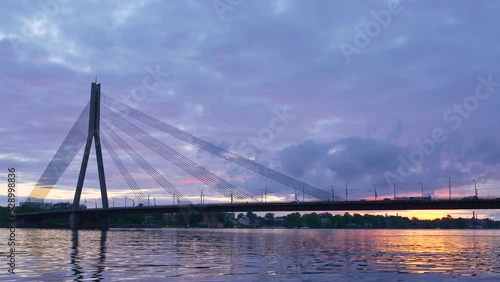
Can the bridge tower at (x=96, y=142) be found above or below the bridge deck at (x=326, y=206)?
above

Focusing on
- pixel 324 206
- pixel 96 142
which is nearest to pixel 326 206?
pixel 324 206

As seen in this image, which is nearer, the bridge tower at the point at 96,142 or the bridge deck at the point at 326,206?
the bridge deck at the point at 326,206

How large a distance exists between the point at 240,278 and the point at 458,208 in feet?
279

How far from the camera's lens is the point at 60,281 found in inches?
1054

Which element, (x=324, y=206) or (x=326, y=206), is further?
(x=324, y=206)

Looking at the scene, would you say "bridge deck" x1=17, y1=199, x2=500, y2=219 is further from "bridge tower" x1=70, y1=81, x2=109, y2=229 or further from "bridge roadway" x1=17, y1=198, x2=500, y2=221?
"bridge tower" x1=70, y1=81, x2=109, y2=229

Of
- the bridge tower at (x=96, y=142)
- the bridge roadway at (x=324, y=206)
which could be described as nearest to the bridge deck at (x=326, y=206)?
the bridge roadway at (x=324, y=206)

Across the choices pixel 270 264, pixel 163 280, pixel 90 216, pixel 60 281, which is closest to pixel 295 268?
pixel 270 264

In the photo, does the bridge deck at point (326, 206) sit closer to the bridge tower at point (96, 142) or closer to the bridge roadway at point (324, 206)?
the bridge roadway at point (324, 206)

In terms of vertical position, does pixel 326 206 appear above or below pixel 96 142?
below

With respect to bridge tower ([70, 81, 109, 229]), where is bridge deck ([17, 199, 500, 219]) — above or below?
below

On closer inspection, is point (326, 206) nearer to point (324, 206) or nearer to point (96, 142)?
point (324, 206)

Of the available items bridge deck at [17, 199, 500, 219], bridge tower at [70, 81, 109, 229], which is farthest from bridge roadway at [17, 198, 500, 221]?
bridge tower at [70, 81, 109, 229]

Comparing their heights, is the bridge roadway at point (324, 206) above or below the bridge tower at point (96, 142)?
below
